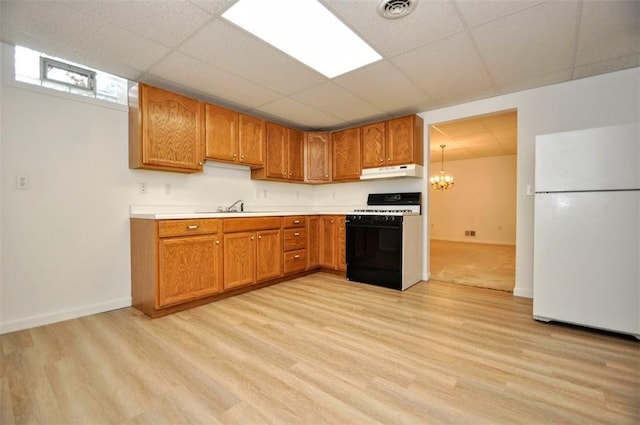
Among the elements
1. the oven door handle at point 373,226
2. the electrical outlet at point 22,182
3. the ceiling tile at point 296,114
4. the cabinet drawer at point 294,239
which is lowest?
the cabinet drawer at point 294,239

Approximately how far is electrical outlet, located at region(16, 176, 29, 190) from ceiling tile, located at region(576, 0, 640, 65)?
4141 millimetres

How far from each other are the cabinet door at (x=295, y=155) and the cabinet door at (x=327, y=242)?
0.74 metres

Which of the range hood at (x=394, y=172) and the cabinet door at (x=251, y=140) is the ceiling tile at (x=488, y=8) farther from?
the cabinet door at (x=251, y=140)

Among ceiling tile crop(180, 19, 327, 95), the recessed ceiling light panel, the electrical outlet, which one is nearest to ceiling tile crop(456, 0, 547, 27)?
the recessed ceiling light panel

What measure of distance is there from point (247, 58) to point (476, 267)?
14.1 feet

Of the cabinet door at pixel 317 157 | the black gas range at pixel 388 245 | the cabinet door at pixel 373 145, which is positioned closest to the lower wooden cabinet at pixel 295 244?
the black gas range at pixel 388 245

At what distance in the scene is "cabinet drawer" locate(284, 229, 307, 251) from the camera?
3619 millimetres

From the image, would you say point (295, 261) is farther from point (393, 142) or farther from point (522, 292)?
point (522, 292)

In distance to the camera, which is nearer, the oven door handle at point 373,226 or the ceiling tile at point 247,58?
the ceiling tile at point 247,58

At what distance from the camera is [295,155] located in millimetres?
4125

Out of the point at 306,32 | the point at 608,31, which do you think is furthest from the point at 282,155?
the point at 608,31

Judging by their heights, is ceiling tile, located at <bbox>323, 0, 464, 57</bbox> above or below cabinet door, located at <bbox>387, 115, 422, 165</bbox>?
above

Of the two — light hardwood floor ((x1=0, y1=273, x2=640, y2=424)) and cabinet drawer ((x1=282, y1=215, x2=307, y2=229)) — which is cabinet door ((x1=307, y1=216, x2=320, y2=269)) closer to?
cabinet drawer ((x1=282, y1=215, x2=307, y2=229))

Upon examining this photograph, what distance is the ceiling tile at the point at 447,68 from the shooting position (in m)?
2.17
